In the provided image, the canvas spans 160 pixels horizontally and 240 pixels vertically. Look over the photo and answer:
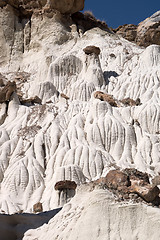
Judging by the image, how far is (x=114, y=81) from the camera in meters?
31.6

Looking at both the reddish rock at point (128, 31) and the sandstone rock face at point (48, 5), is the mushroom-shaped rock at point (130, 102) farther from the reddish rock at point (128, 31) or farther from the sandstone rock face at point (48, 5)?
the reddish rock at point (128, 31)

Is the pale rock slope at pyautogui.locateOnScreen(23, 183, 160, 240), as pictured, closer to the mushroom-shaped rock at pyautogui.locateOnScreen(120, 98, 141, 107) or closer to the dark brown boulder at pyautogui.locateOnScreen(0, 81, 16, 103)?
the mushroom-shaped rock at pyautogui.locateOnScreen(120, 98, 141, 107)

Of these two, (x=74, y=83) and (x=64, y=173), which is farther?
(x=74, y=83)

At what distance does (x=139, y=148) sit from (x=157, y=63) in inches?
426

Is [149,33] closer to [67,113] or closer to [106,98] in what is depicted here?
[106,98]

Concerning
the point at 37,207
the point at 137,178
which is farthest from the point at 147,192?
the point at 37,207

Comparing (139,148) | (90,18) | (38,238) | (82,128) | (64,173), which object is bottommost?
(38,238)

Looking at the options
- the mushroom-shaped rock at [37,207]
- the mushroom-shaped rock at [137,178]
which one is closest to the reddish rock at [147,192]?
the mushroom-shaped rock at [137,178]

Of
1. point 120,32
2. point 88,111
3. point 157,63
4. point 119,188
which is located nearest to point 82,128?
point 88,111

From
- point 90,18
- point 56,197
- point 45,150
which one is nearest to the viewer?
point 56,197

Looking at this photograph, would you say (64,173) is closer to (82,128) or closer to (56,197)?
(56,197)

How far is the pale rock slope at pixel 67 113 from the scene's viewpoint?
20.7m

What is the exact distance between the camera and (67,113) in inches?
1033

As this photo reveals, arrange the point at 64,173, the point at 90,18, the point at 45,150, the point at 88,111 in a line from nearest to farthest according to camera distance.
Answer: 1. the point at 64,173
2. the point at 45,150
3. the point at 88,111
4. the point at 90,18
